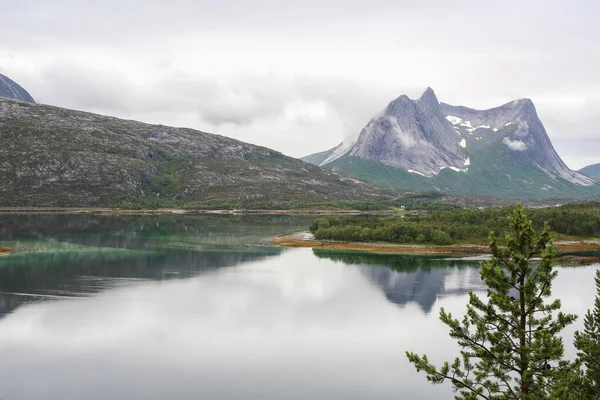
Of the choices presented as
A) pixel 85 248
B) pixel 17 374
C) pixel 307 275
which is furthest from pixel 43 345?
pixel 85 248

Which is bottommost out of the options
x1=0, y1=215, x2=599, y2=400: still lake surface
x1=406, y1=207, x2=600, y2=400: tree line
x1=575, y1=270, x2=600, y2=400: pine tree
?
x1=0, y1=215, x2=599, y2=400: still lake surface

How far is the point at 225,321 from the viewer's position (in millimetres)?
63344

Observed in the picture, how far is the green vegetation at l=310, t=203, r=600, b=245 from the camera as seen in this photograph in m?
142

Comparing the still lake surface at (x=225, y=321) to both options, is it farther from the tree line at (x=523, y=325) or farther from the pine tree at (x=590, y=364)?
the tree line at (x=523, y=325)

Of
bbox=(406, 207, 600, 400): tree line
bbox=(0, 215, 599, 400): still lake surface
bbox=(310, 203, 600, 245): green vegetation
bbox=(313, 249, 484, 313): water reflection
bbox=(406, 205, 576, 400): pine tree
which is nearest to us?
bbox=(406, 207, 600, 400): tree line

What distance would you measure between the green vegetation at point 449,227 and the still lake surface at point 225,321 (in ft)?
67.3

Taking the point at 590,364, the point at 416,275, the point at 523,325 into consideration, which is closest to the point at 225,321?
the point at 590,364

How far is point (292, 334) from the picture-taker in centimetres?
5912

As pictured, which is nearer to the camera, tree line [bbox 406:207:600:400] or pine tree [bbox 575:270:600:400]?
tree line [bbox 406:207:600:400]

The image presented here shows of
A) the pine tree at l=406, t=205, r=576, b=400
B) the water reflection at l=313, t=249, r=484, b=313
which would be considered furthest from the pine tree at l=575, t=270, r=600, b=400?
the water reflection at l=313, t=249, r=484, b=313

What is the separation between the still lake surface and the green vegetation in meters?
20.5

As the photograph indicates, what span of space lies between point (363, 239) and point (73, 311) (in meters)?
91.0

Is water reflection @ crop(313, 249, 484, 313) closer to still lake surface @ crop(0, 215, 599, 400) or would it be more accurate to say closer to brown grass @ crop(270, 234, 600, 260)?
still lake surface @ crop(0, 215, 599, 400)

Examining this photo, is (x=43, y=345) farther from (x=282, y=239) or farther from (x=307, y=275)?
(x=282, y=239)
